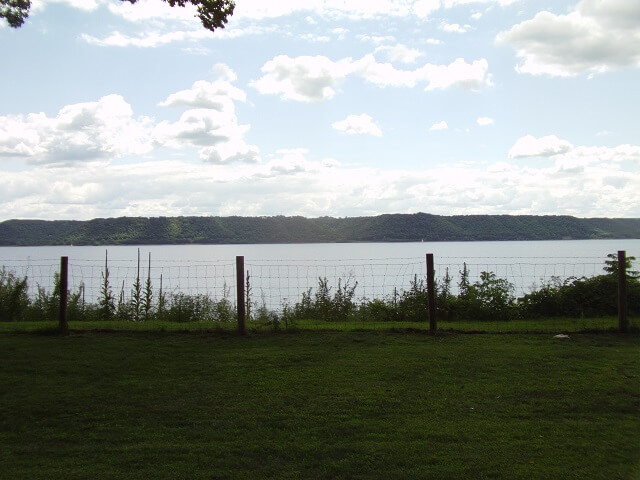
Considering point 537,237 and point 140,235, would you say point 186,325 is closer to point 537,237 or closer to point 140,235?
point 140,235

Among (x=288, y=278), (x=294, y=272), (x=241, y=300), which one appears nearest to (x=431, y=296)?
(x=241, y=300)

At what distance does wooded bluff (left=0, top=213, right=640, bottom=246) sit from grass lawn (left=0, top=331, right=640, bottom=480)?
6185 centimetres

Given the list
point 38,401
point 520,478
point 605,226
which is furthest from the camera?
point 605,226

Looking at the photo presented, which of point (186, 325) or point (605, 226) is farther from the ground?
point (605, 226)

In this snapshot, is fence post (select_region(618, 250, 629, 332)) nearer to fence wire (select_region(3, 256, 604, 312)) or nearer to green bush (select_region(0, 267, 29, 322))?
fence wire (select_region(3, 256, 604, 312))

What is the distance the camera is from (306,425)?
605cm

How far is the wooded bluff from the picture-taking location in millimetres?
70562

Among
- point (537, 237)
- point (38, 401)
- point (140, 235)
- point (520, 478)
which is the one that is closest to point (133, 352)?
point (38, 401)

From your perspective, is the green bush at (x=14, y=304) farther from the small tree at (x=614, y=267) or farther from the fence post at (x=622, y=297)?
the small tree at (x=614, y=267)

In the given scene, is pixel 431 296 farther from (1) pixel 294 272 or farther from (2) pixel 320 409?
(1) pixel 294 272

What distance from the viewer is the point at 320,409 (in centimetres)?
660

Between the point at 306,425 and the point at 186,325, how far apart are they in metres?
7.54

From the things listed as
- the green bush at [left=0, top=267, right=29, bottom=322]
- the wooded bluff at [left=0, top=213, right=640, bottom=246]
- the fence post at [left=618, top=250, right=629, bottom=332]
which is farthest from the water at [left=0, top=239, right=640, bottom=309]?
the wooded bluff at [left=0, top=213, right=640, bottom=246]

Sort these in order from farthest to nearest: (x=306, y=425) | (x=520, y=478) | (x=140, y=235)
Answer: (x=140, y=235)
(x=306, y=425)
(x=520, y=478)
